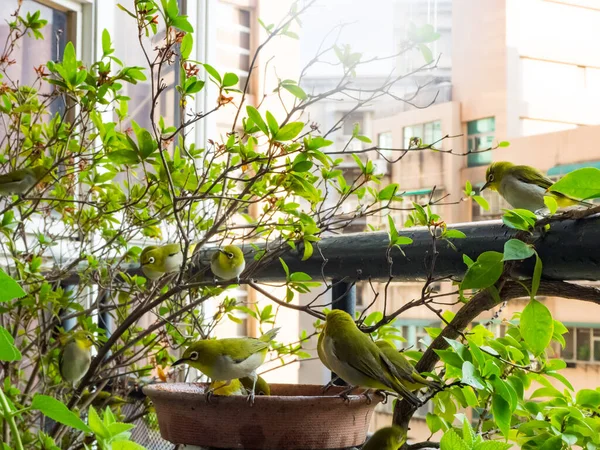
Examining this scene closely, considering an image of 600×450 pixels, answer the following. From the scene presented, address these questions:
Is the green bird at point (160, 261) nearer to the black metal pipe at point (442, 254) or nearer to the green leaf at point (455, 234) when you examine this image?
the black metal pipe at point (442, 254)

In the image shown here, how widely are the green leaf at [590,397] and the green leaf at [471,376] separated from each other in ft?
0.60

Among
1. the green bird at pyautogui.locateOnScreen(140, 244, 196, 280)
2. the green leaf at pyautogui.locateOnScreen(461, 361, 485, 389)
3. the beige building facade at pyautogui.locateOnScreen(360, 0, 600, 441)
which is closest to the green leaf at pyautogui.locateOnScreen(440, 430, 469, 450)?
the green leaf at pyautogui.locateOnScreen(461, 361, 485, 389)

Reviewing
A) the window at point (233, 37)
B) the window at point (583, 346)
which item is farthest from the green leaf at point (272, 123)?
the window at point (233, 37)

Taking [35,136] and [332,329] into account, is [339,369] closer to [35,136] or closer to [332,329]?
[332,329]

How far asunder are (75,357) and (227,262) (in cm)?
50

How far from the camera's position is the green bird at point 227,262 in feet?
3.02

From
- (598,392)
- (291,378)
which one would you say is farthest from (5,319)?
(291,378)

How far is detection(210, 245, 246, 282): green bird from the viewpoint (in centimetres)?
92

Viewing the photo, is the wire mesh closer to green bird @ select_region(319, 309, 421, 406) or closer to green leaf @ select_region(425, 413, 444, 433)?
green leaf @ select_region(425, 413, 444, 433)

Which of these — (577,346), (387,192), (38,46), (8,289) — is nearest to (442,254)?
(387,192)

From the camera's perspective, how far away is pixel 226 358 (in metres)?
0.68

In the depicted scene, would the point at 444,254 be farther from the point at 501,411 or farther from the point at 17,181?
the point at 17,181

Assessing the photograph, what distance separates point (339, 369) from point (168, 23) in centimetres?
40

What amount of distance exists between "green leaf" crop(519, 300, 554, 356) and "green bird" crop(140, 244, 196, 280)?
672 mm
